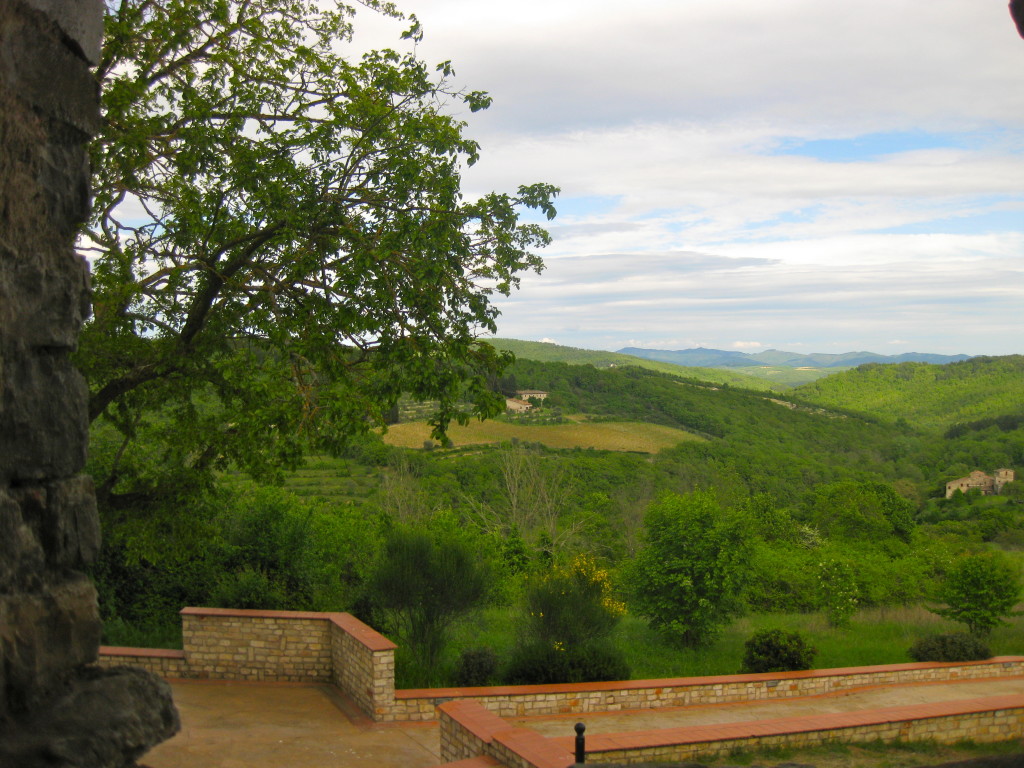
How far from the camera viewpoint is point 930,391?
114875mm

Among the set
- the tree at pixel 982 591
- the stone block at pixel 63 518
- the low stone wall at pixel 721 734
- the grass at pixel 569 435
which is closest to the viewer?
the stone block at pixel 63 518

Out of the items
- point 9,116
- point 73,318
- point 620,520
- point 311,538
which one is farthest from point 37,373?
point 620,520

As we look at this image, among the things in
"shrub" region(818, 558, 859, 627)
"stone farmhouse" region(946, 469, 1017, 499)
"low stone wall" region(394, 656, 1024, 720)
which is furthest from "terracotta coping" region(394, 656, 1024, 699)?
"stone farmhouse" region(946, 469, 1017, 499)

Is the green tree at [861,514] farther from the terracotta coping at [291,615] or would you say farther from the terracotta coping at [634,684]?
the terracotta coping at [291,615]

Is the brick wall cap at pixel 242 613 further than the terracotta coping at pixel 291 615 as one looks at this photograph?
Yes

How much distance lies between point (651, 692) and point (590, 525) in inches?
924

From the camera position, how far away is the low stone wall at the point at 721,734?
21.2 feet

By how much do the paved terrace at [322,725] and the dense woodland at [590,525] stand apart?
3.50ft

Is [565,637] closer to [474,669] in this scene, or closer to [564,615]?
[564,615]

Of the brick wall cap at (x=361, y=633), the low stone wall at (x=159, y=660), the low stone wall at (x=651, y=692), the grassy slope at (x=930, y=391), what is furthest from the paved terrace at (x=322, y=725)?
the grassy slope at (x=930, y=391)

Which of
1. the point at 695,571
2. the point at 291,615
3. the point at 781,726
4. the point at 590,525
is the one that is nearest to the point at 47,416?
the point at 781,726

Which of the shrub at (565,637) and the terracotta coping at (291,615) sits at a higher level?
the terracotta coping at (291,615)

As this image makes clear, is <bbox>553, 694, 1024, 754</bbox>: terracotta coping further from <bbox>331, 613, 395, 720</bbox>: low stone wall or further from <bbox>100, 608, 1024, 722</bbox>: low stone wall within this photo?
<bbox>331, 613, 395, 720</bbox>: low stone wall

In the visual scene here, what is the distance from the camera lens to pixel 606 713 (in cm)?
1004
